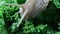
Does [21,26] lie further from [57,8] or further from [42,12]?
[57,8]

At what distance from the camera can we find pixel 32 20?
171cm

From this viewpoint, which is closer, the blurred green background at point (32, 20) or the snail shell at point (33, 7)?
the snail shell at point (33, 7)

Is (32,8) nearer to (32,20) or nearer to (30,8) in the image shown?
(30,8)

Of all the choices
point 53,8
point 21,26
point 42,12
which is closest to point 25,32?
point 21,26

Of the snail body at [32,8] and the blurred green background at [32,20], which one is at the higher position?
the snail body at [32,8]

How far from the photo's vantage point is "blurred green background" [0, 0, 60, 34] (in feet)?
5.54

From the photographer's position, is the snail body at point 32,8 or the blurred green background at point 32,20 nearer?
the snail body at point 32,8

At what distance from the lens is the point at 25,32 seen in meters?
1.66

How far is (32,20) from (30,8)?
0.18 m

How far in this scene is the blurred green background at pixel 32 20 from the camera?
1689 millimetres

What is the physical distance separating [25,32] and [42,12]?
247 mm

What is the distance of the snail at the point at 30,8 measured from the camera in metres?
1.55

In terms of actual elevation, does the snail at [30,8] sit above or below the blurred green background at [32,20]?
above

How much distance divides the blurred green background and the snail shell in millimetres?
87
